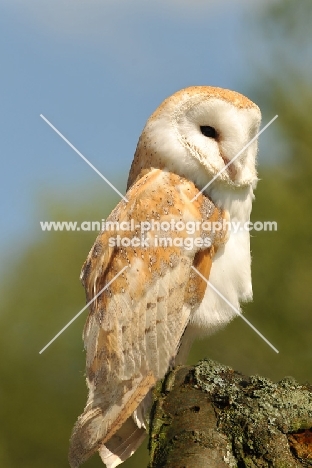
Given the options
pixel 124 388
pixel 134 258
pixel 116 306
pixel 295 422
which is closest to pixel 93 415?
pixel 124 388

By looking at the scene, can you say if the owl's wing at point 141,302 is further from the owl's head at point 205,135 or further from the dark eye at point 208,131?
the dark eye at point 208,131

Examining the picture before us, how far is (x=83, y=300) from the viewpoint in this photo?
9.78 meters

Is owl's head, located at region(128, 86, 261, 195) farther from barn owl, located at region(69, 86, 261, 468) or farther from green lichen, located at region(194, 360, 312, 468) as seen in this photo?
green lichen, located at region(194, 360, 312, 468)

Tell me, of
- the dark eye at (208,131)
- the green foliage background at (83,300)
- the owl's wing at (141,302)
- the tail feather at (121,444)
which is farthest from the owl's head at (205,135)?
Answer: the green foliage background at (83,300)

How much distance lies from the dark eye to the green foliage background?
6172 millimetres

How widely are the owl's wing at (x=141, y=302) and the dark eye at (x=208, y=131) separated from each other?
0.30m

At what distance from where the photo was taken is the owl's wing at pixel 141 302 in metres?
2.42

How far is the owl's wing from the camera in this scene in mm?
2418

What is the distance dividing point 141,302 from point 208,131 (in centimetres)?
80

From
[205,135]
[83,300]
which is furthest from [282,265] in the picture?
[205,135]

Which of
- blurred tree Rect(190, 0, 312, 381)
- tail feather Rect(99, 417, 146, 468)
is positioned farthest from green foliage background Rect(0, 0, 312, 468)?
tail feather Rect(99, 417, 146, 468)

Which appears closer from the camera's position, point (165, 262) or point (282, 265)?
point (165, 262)

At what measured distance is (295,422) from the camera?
191 cm

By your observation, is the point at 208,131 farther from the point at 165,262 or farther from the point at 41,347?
the point at 41,347
